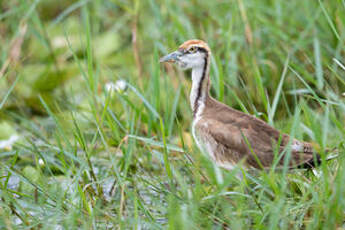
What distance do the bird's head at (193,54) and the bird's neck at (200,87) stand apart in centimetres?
2

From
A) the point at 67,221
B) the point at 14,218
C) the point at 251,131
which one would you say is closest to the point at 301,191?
the point at 251,131

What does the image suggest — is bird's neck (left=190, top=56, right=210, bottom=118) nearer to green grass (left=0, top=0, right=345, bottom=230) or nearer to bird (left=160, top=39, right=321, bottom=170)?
bird (left=160, top=39, right=321, bottom=170)

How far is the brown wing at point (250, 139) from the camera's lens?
10.1ft

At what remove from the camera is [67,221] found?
264cm

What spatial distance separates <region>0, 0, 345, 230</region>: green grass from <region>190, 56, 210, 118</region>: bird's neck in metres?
0.11

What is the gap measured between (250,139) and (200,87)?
58cm

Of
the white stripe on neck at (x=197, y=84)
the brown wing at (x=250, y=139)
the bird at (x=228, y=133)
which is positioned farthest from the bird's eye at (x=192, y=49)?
the brown wing at (x=250, y=139)

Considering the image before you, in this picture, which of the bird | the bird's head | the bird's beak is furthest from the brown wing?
the bird's beak

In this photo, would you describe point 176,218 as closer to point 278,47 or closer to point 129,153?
point 129,153

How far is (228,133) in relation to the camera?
3260 millimetres

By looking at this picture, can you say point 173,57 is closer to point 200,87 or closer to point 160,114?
point 200,87

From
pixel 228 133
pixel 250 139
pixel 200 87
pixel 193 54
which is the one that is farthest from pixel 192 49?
pixel 250 139

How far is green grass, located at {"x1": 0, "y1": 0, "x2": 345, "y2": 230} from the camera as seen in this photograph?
2768 mm

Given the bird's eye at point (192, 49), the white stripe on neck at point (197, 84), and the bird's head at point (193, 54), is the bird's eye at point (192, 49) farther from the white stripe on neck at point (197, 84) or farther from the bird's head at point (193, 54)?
the white stripe on neck at point (197, 84)
